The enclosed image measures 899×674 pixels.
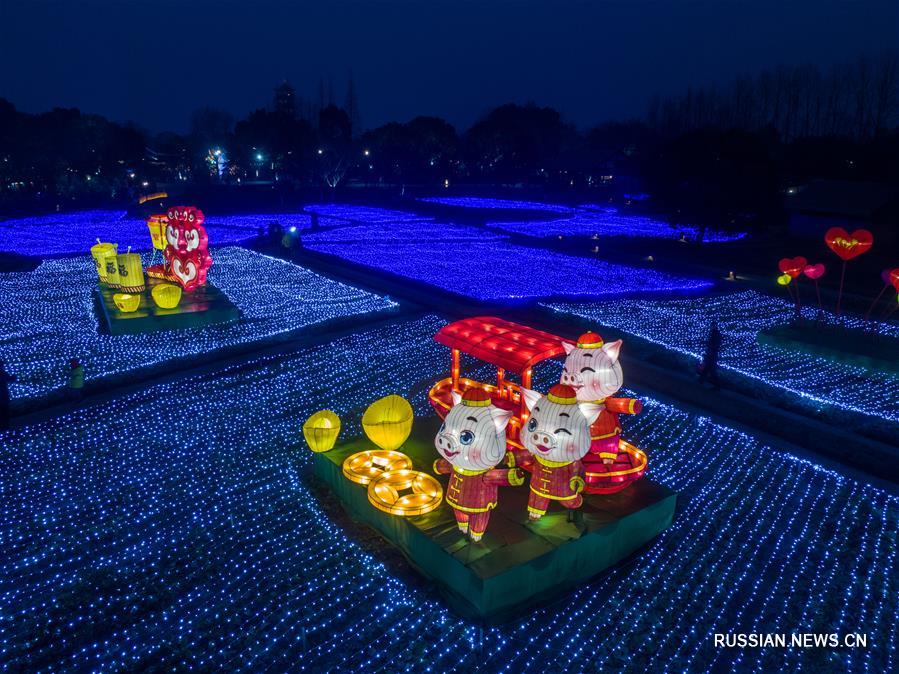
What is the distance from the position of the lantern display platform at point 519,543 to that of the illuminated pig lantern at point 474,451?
37 cm

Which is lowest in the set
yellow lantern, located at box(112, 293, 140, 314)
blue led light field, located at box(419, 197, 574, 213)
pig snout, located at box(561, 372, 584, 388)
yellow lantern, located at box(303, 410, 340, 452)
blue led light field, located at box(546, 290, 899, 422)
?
blue led light field, located at box(546, 290, 899, 422)

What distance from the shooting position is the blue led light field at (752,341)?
11.8 metres

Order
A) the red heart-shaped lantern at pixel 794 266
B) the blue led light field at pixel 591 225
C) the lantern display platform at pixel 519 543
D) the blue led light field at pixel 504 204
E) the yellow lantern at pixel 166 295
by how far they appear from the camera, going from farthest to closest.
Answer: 1. the blue led light field at pixel 504 204
2. the blue led light field at pixel 591 225
3. the yellow lantern at pixel 166 295
4. the red heart-shaped lantern at pixel 794 266
5. the lantern display platform at pixel 519 543

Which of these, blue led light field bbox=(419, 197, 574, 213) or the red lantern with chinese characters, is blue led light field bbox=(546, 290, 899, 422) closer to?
the red lantern with chinese characters

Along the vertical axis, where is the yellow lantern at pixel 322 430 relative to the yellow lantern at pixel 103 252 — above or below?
below

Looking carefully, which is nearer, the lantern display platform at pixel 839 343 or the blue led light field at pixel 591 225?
the lantern display platform at pixel 839 343

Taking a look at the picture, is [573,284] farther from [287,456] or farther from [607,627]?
[607,627]

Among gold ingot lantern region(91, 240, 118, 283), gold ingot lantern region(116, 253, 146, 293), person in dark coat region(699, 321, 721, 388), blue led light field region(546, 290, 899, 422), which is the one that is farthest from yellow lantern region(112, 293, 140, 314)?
person in dark coat region(699, 321, 721, 388)

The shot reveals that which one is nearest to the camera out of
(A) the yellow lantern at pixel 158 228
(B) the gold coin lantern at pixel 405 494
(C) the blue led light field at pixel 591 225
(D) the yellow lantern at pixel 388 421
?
(B) the gold coin lantern at pixel 405 494

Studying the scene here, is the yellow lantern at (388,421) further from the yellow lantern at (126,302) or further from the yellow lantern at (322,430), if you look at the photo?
the yellow lantern at (126,302)

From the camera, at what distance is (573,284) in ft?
70.8

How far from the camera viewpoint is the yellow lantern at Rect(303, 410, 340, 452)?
27.1 feet

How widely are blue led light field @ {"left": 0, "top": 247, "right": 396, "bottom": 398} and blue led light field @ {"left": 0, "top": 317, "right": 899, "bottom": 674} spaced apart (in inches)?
124

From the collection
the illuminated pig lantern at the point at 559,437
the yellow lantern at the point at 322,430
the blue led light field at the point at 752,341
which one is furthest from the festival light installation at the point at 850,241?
the yellow lantern at the point at 322,430
